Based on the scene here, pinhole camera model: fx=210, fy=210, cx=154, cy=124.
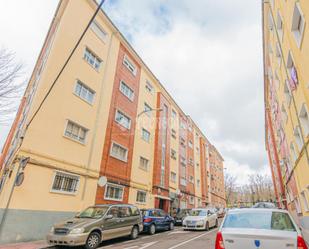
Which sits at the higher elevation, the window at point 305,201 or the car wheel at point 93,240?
the window at point 305,201

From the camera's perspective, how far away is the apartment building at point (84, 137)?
1006cm

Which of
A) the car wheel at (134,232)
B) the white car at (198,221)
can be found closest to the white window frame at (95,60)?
the car wheel at (134,232)

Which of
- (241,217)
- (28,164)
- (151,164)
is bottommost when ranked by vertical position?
(241,217)

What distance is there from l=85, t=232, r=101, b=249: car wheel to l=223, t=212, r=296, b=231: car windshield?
576cm

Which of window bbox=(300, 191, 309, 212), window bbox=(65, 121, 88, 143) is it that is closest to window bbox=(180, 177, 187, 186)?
window bbox=(300, 191, 309, 212)

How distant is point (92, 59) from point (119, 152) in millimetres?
7436

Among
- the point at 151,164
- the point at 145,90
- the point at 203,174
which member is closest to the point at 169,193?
the point at 151,164

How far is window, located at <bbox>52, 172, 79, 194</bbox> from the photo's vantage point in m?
11.2

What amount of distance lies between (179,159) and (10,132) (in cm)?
1978

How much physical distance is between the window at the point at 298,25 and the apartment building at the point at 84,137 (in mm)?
10864

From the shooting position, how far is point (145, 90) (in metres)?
22.8

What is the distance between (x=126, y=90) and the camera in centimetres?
1934

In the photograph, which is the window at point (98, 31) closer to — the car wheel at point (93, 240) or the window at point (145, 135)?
the window at point (145, 135)

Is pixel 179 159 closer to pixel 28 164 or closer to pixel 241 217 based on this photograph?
pixel 28 164
